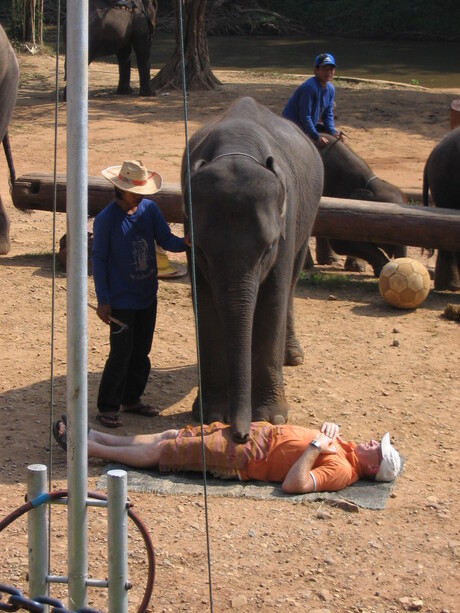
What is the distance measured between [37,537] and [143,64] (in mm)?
16738

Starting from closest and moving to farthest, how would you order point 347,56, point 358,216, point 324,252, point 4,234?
point 358,216 < point 4,234 < point 324,252 < point 347,56

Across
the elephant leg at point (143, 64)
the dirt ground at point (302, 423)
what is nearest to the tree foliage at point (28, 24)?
the elephant leg at point (143, 64)

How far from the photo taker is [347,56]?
3083 centimetres

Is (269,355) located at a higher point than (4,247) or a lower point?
higher

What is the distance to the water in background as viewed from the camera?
2606cm

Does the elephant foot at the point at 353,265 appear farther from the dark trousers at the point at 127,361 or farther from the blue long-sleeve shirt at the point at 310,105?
the dark trousers at the point at 127,361

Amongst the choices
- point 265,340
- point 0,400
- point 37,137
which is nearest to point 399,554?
point 265,340

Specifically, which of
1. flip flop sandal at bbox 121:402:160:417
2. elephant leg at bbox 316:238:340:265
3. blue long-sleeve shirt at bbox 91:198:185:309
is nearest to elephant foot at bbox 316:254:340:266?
elephant leg at bbox 316:238:340:265

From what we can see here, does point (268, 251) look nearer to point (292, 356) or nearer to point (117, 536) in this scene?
point (292, 356)

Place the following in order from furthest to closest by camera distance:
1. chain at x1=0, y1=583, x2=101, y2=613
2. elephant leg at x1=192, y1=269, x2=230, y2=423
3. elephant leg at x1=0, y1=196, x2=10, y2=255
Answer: elephant leg at x1=0, y1=196, x2=10, y2=255 → elephant leg at x1=192, y1=269, x2=230, y2=423 → chain at x1=0, y1=583, x2=101, y2=613

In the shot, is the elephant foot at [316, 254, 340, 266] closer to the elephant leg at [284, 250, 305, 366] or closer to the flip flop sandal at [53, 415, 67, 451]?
the elephant leg at [284, 250, 305, 366]

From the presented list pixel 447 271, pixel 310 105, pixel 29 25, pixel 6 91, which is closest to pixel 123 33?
pixel 29 25

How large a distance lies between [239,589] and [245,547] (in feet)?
1.23

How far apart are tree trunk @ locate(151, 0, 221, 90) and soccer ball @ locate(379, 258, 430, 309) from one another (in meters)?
11.3
